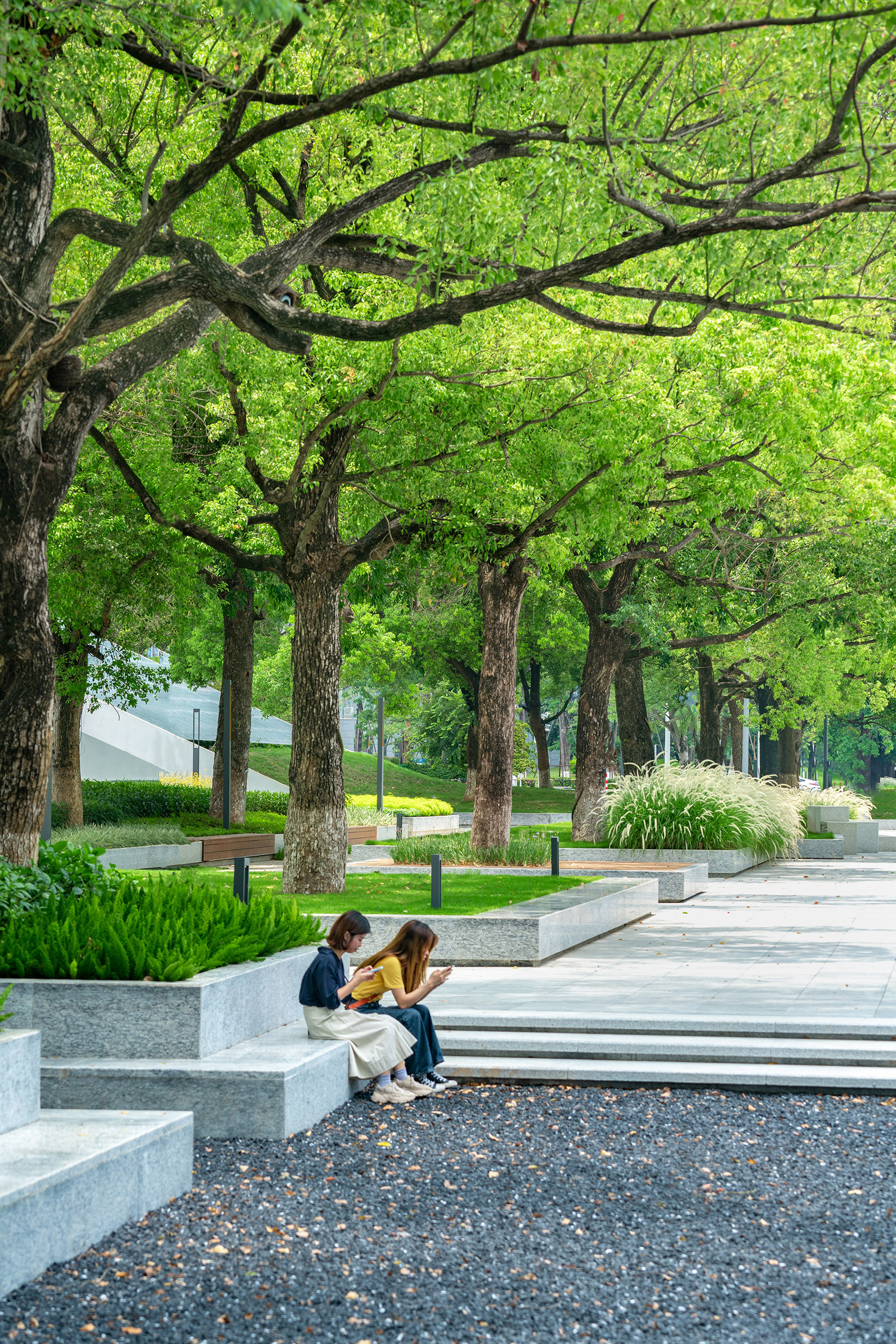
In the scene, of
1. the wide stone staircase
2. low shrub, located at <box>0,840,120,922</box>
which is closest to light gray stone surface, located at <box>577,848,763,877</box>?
the wide stone staircase

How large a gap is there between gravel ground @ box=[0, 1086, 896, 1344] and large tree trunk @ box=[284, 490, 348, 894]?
780 cm

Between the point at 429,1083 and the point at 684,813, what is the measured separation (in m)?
16.3

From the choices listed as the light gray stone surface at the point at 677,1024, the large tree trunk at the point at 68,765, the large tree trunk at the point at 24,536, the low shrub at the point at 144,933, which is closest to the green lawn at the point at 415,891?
the large tree trunk at the point at 24,536

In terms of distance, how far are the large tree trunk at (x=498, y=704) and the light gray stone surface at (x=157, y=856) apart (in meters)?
5.99

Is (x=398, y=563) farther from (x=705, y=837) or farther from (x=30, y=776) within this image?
(x=30, y=776)

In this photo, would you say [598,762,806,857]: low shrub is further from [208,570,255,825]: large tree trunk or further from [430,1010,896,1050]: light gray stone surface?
[430,1010,896,1050]: light gray stone surface

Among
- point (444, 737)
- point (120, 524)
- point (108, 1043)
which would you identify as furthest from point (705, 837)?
point (444, 737)

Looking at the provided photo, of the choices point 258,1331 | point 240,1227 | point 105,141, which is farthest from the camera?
point 105,141

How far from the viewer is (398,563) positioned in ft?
68.4

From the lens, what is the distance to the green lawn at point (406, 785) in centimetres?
4472

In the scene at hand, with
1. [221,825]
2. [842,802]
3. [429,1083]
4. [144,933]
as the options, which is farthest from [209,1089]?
→ [842,802]

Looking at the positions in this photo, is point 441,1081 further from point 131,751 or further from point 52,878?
point 131,751

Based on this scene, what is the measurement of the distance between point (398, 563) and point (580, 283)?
420 inches

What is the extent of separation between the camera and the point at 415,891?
604 inches
